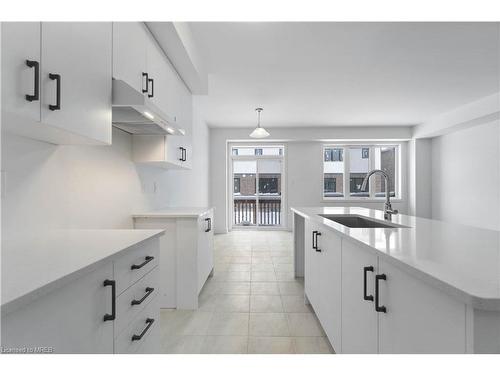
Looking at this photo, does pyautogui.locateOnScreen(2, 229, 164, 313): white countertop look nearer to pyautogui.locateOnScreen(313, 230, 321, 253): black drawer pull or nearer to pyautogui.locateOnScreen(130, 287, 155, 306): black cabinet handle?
pyautogui.locateOnScreen(130, 287, 155, 306): black cabinet handle

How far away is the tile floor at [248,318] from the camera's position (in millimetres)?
1837

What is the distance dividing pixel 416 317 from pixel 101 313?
1.06 metres

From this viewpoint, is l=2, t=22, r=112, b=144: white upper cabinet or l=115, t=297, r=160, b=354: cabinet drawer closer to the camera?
l=2, t=22, r=112, b=144: white upper cabinet

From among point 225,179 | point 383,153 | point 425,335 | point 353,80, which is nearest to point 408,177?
point 383,153

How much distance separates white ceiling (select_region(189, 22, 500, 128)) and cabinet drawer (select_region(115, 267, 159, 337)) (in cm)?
227

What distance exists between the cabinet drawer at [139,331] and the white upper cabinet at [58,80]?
2.93ft

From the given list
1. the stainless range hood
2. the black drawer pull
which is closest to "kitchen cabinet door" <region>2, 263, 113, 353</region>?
the stainless range hood

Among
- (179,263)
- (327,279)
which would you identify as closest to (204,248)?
(179,263)

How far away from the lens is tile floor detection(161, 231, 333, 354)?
1.84 m

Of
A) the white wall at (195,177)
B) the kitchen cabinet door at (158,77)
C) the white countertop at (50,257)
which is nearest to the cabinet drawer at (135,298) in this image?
the white countertop at (50,257)

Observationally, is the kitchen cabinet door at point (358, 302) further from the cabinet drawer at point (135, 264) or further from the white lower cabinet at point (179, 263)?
the white lower cabinet at point (179, 263)
